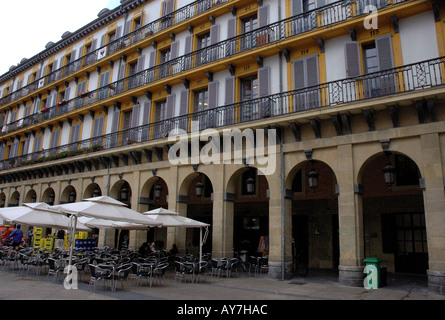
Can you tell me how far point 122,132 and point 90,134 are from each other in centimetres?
368

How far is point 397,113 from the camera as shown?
472 inches

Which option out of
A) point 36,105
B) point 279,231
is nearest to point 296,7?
point 279,231

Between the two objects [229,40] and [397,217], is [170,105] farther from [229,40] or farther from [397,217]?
[397,217]

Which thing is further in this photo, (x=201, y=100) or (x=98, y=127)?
(x=98, y=127)

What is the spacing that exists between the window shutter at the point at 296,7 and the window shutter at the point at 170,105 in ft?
23.5

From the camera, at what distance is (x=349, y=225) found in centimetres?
1234

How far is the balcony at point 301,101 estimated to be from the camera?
38.7 ft

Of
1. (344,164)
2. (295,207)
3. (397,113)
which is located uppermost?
(397,113)

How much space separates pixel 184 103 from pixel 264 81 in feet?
15.1

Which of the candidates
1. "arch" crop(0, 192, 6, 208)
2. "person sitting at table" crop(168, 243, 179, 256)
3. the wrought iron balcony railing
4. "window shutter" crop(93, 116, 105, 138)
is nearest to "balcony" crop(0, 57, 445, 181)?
"window shutter" crop(93, 116, 105, 138)

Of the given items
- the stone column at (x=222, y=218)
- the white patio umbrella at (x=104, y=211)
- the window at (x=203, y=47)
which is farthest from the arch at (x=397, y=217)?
the white patio umbrella at (x=104, y=211)

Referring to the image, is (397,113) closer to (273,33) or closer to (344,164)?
(344,164)

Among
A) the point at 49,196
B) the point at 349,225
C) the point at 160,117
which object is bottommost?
the point at 349,225
